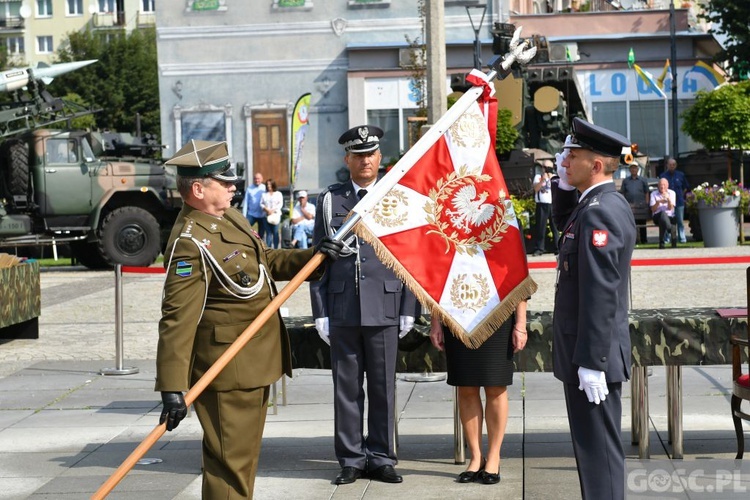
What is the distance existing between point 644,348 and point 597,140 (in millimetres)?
1794

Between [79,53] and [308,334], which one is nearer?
[308,334]

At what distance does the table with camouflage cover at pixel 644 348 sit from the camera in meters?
6.80

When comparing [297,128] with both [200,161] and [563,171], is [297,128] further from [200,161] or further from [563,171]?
[200,161]

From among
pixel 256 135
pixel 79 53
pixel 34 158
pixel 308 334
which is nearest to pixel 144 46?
pixel 79 53

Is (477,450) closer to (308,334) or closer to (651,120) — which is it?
(308,334)

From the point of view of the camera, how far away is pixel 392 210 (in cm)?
645

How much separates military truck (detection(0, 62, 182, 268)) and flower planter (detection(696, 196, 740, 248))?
9873 mm

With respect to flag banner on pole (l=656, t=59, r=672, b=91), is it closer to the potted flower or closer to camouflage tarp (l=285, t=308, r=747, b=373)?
the potted flower

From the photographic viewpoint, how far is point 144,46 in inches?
2640

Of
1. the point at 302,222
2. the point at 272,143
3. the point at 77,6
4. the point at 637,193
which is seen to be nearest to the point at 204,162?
the point at 302,222

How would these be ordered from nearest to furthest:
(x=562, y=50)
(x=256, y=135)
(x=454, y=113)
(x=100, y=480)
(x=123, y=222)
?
1. (x=454, y=113)
2. (x=100, y=480)
3. (x=123, y=222)
4. (x=562, y=50)
5. (x=256, y=135)

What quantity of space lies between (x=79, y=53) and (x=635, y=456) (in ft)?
209

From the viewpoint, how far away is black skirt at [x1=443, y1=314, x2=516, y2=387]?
259 inches

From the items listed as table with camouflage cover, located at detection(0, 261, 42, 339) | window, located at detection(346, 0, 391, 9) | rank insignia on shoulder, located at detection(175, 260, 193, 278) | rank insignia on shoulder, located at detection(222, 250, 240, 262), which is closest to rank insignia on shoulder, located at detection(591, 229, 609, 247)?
rank insignia on shoulder, located at detection(222, 250, 240, 262)
